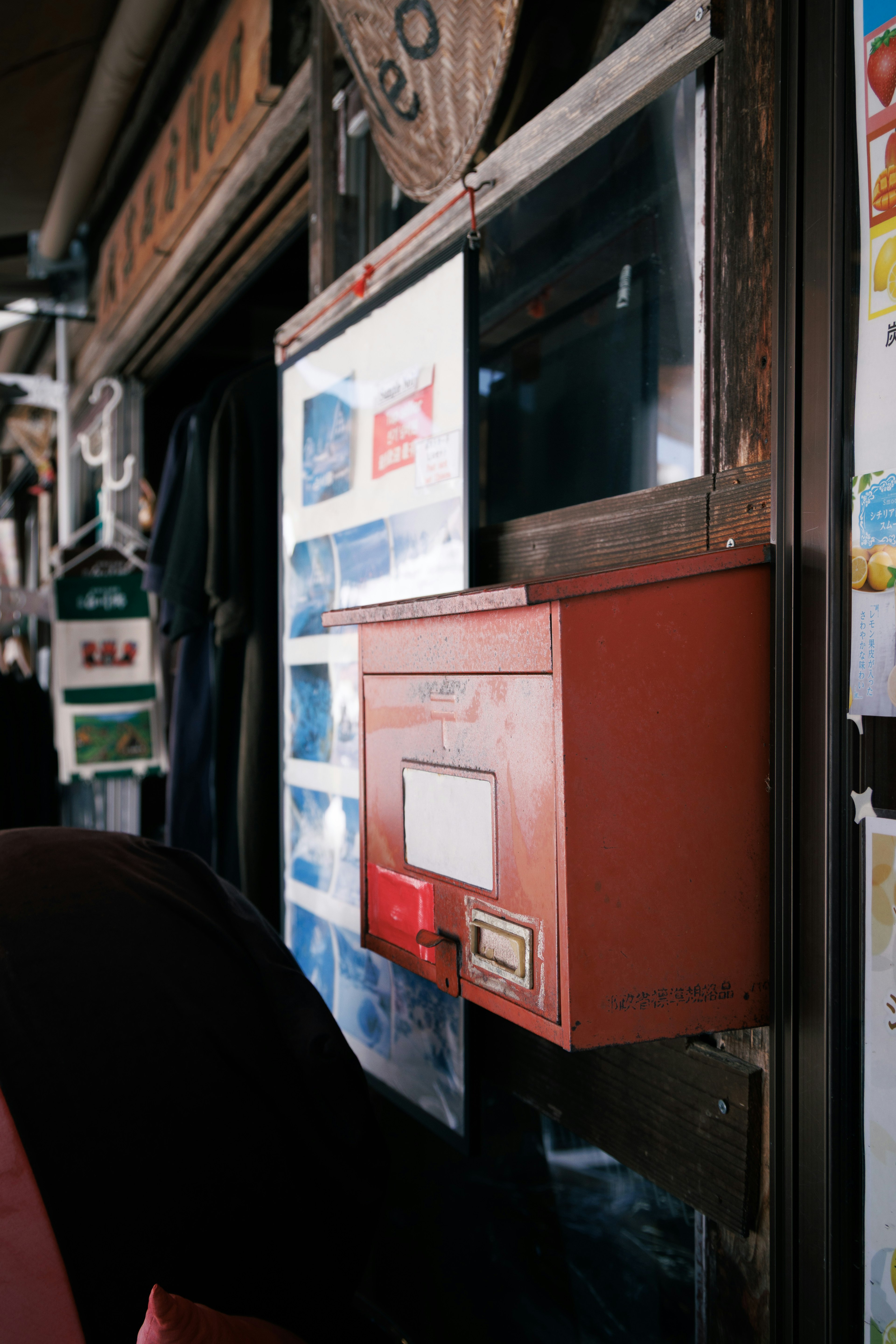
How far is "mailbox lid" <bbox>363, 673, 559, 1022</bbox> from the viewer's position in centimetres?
82

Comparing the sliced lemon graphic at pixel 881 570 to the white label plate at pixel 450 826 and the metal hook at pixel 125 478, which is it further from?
the metal hook at pixel 125 478

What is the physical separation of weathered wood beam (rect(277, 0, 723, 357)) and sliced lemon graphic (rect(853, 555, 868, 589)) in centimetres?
62

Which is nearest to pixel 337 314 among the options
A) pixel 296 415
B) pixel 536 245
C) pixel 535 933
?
pixel 296 415

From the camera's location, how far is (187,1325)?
745 mm

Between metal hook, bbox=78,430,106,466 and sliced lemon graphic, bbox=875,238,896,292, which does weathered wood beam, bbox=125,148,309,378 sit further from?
sliced lemon graphic, bbox=875,238,896,292

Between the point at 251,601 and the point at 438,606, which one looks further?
the point at 251,601

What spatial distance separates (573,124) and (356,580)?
31.6 inches

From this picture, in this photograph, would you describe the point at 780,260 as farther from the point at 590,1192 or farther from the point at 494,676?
the point at 590,1192

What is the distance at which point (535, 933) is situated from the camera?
0.83 meters

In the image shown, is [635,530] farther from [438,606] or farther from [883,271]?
[883,271]

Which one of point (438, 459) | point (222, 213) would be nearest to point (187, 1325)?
point (438, 459)

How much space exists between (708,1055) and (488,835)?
0.36 meters

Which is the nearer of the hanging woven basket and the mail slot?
the mail slot

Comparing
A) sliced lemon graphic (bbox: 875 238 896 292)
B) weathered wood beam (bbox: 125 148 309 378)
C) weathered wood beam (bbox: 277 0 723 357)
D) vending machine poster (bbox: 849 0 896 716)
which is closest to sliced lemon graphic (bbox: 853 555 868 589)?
vending machine poster (bbox: 849 0 896 716)
